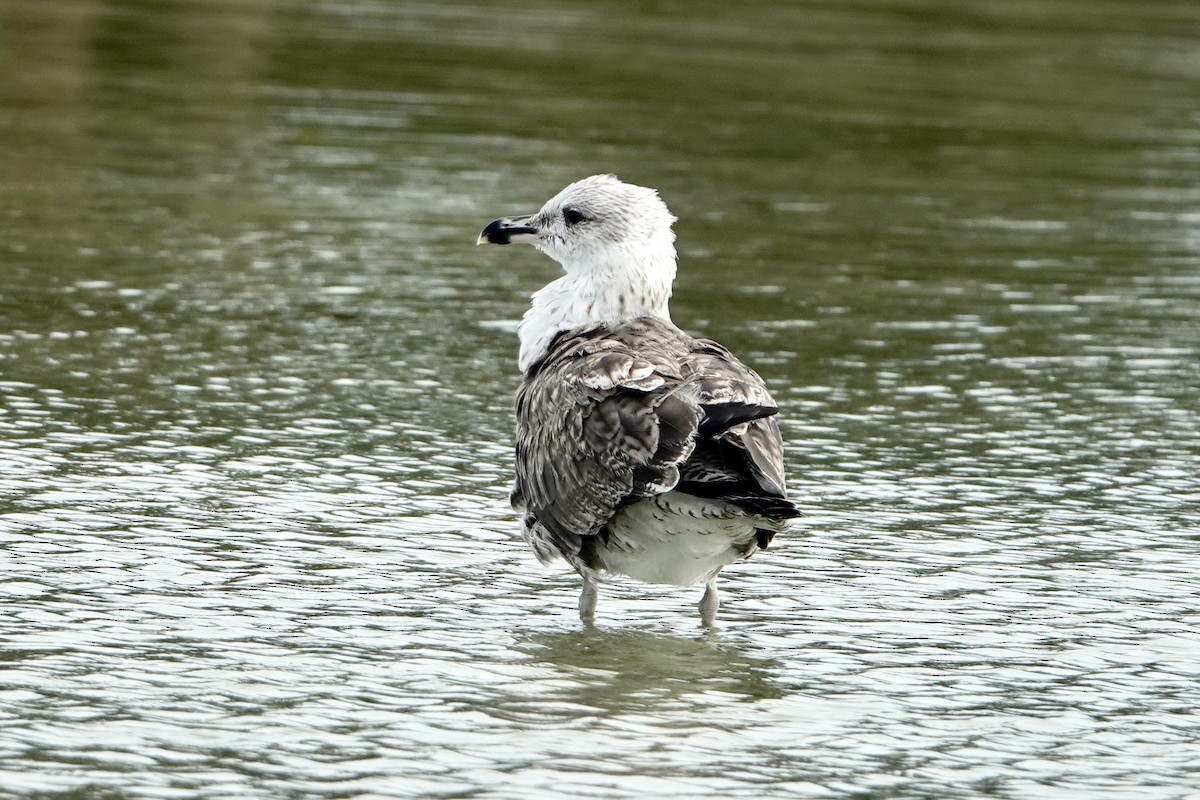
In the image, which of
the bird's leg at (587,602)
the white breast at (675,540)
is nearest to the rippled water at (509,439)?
the bird's leg at (587,602)

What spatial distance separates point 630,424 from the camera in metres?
7.95

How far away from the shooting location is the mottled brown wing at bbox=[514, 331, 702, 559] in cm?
774

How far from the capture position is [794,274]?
53.0 ft

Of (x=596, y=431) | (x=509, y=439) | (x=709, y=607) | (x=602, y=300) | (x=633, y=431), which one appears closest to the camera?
(x=633, y=431)

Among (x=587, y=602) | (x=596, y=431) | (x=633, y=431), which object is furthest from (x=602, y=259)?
(x=633, y=431)

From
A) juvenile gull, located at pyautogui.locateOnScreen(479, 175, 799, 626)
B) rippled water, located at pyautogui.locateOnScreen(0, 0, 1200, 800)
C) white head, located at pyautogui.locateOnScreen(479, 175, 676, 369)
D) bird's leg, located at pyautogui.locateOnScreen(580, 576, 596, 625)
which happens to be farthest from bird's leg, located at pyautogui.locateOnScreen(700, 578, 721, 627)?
white head, located at pyautogui.locateOnScreen(479, 175, 676, 369)

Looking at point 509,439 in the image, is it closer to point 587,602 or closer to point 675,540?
point 587,602

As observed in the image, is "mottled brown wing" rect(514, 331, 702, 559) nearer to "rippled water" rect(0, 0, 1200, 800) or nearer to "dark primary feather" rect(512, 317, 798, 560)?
"dark primary feather" rect(512, 317, 798, 560)

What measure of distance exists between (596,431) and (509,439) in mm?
3396

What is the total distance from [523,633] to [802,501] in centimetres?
259

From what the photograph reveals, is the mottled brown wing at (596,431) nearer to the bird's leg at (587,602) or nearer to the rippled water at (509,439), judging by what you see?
the bird's leg at (587,602)

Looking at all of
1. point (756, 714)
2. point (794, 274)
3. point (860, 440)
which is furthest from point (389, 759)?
point (794, 274)

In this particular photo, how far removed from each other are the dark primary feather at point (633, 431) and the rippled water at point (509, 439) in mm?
575

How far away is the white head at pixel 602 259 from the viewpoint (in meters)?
9.48
